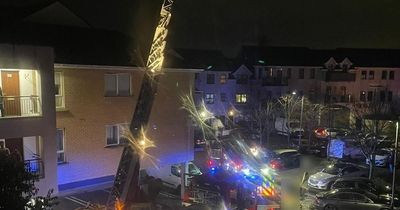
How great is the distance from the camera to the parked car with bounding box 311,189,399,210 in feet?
62.8

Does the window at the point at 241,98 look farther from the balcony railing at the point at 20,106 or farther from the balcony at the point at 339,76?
the balcony railing at the point at 20,106

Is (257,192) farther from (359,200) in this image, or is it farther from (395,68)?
(395,68)

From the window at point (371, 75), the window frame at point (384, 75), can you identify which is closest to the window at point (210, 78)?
the window at point (371, 75)

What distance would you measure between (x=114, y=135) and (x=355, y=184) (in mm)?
13514

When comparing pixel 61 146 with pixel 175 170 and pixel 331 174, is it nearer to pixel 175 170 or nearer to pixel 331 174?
pixel 175 170

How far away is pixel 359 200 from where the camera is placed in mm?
19516

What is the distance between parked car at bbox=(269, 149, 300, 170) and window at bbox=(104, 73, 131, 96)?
12590mm

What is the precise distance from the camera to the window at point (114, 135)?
809 inches

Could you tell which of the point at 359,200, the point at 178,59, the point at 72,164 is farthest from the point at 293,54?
the point at 72,164

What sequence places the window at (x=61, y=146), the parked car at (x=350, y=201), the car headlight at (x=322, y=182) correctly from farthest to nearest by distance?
the car headlight at (x=322, y=182), the parked car at (x=350, y=201), the window at (x=61, y=146)

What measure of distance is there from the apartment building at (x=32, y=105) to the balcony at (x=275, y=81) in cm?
3764

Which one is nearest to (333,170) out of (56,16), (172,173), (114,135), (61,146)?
(172,173)

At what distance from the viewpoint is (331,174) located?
24734 mm

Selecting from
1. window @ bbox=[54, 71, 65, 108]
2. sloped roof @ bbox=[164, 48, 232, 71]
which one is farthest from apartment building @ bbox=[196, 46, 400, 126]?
window @ bbox=[54, 71, 65, 108]
